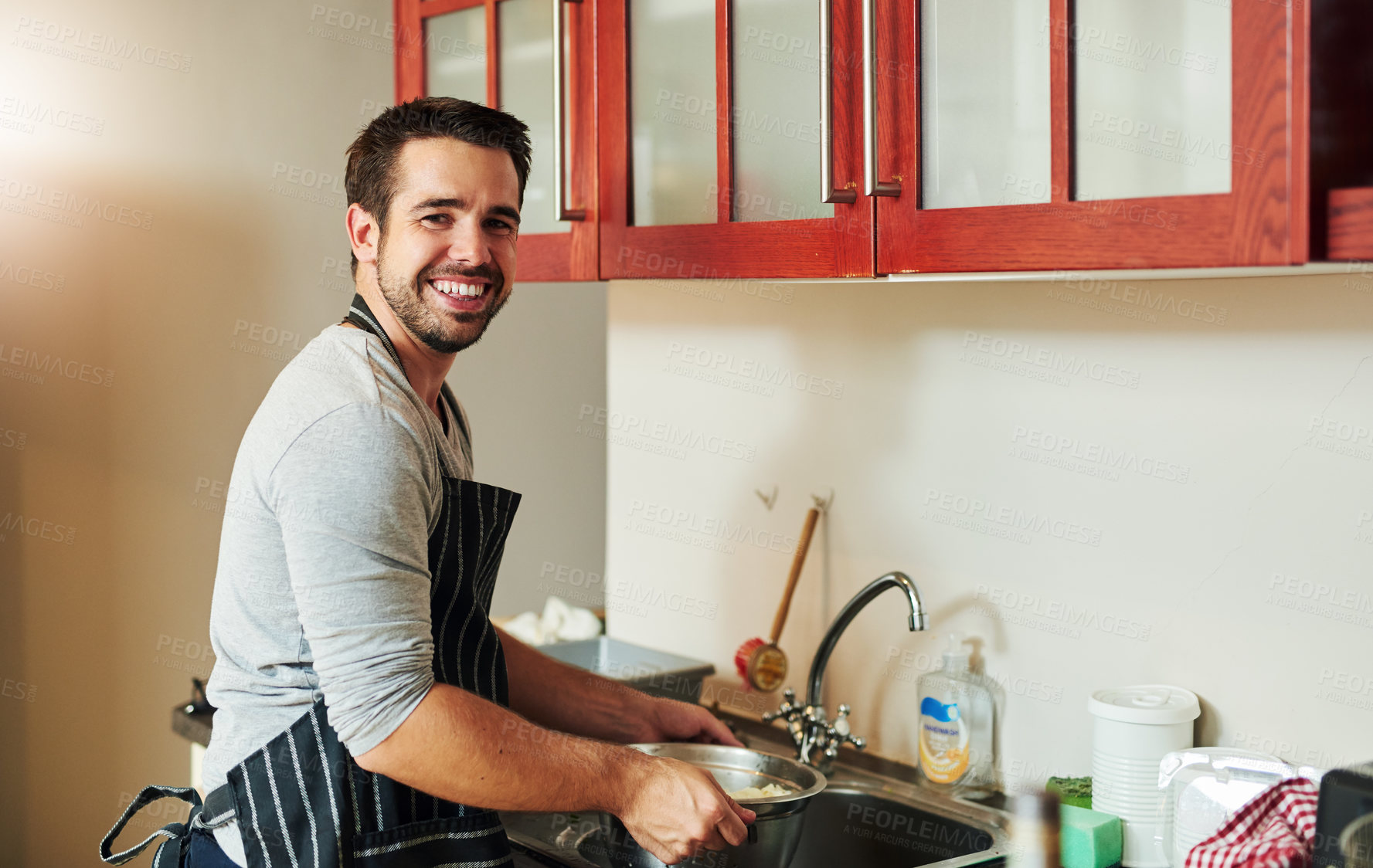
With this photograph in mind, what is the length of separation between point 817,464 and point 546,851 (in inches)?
25.5

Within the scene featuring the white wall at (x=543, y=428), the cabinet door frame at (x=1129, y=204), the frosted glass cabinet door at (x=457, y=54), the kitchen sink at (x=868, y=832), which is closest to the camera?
the cabinet door frame at (x=1129, y=204)

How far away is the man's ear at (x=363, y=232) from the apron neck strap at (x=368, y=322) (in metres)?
0.05

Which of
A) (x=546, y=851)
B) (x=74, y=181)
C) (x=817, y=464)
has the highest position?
(x=74, y=181)

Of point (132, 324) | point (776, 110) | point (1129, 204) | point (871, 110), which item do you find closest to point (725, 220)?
point (776, 110)

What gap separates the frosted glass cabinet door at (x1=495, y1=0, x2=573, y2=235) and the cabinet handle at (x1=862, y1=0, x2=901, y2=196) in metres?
0.55

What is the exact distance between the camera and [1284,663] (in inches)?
49.4

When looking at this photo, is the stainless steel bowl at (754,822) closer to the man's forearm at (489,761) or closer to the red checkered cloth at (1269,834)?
the man's forearm at (489,761)

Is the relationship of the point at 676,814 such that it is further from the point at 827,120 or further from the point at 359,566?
the point at 827,120

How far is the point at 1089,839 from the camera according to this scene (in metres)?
1.27

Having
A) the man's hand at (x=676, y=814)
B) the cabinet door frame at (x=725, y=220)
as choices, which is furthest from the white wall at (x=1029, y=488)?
the man's hand at (x=676, y=814)

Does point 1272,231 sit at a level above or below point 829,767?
above

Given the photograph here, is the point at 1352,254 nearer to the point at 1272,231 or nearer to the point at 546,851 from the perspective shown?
the point at 1272,231

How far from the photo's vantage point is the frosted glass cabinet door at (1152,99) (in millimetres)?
915

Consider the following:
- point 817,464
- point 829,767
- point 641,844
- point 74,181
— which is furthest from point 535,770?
point 74,181
